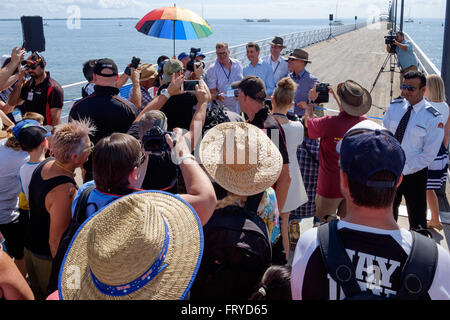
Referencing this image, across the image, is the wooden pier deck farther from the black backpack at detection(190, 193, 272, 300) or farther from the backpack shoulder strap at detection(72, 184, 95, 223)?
the backpack shoulder strap at detection(72, 184, 95, 223)

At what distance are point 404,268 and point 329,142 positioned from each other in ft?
7.53

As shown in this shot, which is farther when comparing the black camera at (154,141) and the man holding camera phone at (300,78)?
the man holding camera phone at (300,78)

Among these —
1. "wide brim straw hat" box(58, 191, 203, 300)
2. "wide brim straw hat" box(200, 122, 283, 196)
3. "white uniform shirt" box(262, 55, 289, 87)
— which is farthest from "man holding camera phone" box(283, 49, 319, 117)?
"wide brim straw hat" box(58, 191, 203, 300)

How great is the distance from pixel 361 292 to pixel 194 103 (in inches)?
98.6

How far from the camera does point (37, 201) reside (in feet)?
7.42

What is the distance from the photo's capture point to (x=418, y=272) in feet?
4.07

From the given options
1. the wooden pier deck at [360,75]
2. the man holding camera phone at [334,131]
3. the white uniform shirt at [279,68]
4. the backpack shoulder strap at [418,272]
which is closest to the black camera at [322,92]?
the man holding camera phone at [334,131]

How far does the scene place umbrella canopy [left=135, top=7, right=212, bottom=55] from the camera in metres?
5.85

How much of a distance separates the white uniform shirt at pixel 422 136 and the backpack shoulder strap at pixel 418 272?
2.43 metres

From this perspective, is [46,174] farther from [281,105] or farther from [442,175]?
[442,175]

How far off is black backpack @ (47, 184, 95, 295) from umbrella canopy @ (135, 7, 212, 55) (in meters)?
4.46

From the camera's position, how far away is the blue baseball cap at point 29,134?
9.02 ft

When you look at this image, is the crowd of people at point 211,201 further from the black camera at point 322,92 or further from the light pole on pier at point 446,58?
the light pole on pier at point 446,58
